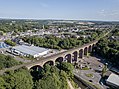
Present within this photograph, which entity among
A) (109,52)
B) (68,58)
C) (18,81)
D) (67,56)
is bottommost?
(68,58)

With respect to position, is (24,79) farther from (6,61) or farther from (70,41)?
(70,41)

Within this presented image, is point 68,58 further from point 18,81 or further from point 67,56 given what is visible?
point 18,81

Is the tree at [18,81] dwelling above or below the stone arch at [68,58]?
above

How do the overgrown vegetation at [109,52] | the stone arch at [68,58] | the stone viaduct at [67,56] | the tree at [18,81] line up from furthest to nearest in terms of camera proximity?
1. the stone arch at [68,58]
2. the overgrown vegetation at [109,52]
3. the stone viaduct at [67,56]
4. the tree at [18,81]

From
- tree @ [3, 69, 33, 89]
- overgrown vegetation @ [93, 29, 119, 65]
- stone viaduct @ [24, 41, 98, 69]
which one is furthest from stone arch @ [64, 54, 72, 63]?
tree @ [3, 69, 33, 89]

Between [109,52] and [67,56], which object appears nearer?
[67,56]

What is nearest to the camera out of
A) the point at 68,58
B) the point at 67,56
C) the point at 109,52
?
the point at 68,58

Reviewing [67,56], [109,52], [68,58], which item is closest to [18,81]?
[68,58]

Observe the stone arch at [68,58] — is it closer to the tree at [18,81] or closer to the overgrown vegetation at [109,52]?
the overgrown vegetation at [109,52]

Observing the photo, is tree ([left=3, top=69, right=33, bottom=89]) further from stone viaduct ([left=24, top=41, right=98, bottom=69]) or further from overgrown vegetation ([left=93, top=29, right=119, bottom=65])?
overgrown vegetation ([left=93, top=29, right=119, bottom=65])

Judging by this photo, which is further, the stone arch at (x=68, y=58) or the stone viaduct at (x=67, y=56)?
the stone arch at (x=68, y=58)

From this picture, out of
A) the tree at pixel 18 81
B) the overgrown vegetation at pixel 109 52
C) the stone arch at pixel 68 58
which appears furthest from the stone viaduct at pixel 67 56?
the tree at pixel 18 81
